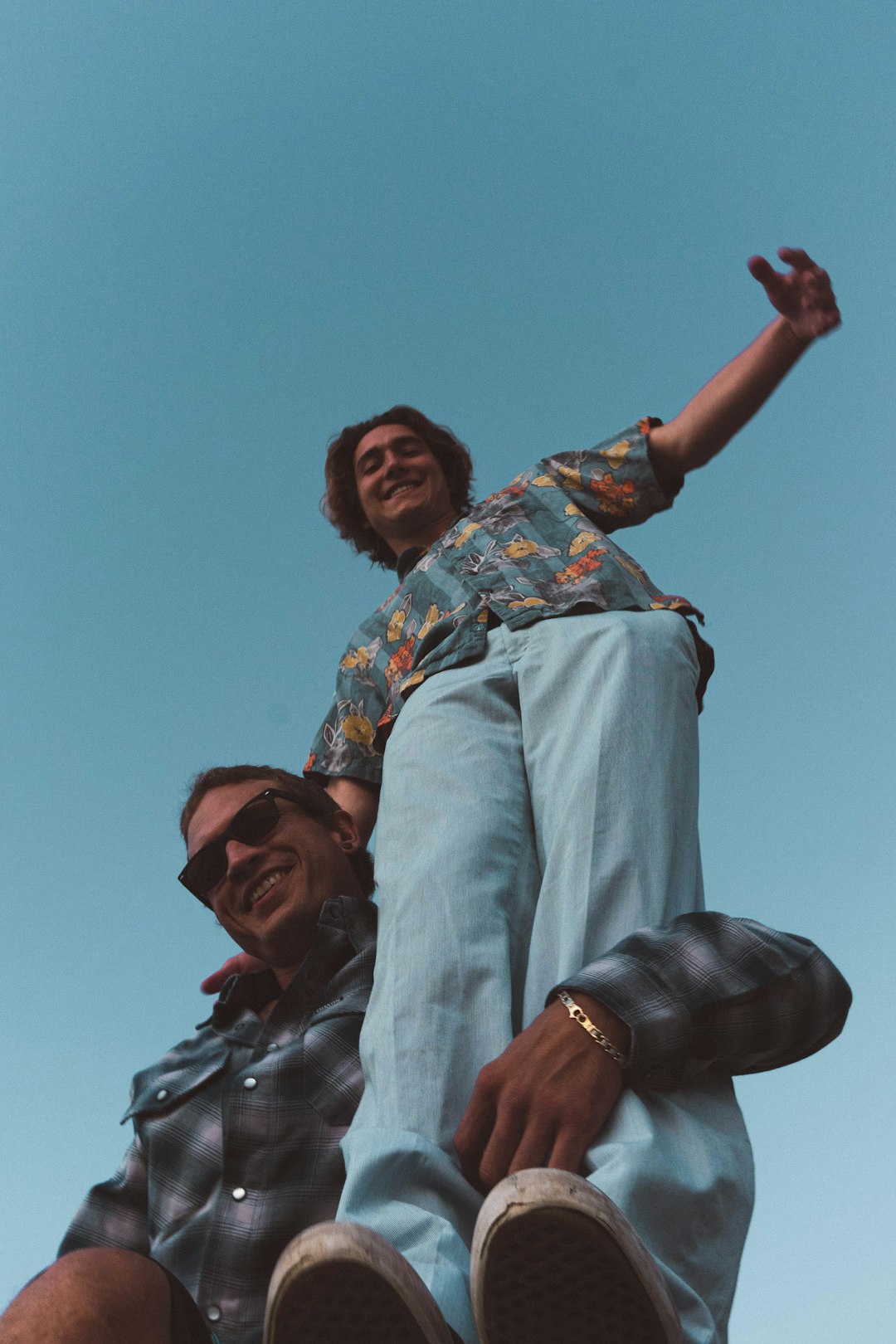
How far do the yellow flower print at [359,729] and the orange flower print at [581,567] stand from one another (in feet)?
2.67

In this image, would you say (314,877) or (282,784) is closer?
(314,877)

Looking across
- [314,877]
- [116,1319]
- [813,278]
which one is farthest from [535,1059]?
[813,278]

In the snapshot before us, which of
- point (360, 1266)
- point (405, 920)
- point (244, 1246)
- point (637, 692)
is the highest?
point (637, 692)

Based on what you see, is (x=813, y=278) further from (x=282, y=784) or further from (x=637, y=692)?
(x=282, y=784)

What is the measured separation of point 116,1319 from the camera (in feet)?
5.72

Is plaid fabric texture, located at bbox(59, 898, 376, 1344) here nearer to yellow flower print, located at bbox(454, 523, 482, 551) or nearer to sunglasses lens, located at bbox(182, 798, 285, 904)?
sunglasses lens, located at bbox(182, 798, 285, 904)

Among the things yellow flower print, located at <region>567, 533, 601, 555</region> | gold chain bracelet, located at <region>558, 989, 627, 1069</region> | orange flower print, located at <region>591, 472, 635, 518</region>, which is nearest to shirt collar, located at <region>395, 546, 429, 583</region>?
orange flower print, located at <region>591, 472, 635, 518</region>

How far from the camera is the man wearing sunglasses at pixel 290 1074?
151 centimetres

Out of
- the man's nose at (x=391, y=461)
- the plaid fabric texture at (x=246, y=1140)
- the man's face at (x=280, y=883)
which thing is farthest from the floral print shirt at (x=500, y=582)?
the plaid fabric texture at (x=246, y=1140)

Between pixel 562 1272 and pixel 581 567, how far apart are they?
5.58 ft

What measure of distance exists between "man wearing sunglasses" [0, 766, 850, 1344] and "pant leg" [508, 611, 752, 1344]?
92mm

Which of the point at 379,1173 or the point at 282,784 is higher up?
the point at 282,784

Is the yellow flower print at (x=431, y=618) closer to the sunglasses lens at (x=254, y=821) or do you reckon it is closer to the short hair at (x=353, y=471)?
the sunglasses lens at (x=254, y=821)

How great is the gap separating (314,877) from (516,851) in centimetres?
83
